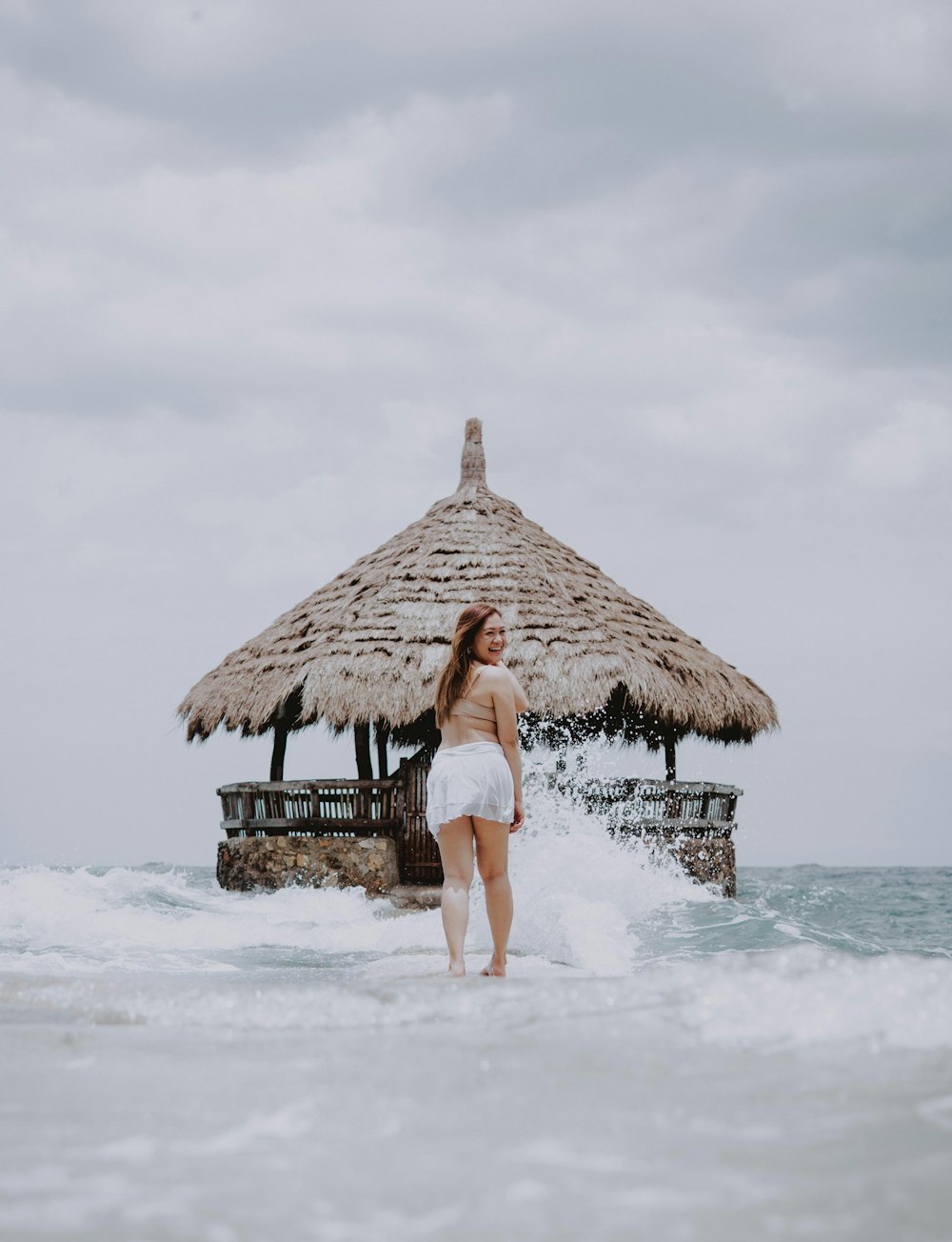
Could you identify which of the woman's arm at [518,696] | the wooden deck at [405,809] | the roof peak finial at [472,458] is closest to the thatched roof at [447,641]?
the roof peak finial at [472,458]

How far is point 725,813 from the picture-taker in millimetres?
14461

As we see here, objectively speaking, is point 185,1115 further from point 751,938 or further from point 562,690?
point 562,690

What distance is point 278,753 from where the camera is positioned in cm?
1395

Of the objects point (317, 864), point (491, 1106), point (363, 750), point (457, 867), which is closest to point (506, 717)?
point (457, 867)

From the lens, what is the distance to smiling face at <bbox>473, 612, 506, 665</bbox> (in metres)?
5.30

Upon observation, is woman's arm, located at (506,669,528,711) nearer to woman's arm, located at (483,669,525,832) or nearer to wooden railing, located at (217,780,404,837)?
woman's arm, located at (483,669,525,832)

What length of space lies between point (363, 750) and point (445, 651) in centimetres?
206

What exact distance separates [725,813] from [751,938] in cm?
567

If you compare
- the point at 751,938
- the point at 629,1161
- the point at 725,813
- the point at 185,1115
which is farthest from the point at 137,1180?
the point at 725,813

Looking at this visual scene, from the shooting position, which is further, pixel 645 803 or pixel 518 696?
pixel 645 803

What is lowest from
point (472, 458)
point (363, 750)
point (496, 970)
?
point (496, 970)

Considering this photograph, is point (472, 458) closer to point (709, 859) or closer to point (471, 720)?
point (709, 859)

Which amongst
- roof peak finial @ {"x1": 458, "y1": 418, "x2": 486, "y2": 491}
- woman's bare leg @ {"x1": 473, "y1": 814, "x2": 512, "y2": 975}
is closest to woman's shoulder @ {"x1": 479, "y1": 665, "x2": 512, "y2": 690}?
woman's bare leg @ {"x1": 473, "y1": 814, "x2": 512, "y2": 975}

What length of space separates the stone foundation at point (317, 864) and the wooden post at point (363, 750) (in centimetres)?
131
